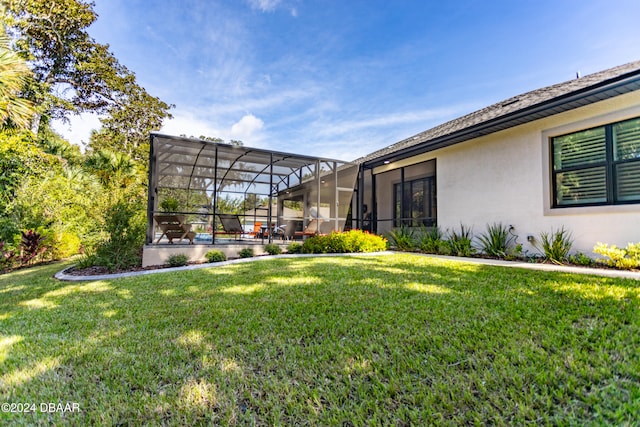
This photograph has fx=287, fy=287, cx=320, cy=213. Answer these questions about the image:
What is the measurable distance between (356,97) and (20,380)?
50.7ft

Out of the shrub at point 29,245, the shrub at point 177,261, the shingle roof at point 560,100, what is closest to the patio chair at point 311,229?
the shrub at point 177,261

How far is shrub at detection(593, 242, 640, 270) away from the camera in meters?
5.01

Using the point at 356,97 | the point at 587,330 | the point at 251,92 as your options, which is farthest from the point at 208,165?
the point at 587,330

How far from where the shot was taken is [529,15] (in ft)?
27.8

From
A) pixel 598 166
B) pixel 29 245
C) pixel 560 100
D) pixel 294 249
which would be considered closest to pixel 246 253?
pixel 294 249

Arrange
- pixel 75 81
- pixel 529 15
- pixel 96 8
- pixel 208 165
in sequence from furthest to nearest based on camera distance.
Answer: pixel 75 81 < pixel 96 8 < pixel 208 165 < pixel 529 15

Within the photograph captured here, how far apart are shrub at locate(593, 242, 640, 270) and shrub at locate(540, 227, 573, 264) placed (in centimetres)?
68

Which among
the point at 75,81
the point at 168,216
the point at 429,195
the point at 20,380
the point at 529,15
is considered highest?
the point at 75,81

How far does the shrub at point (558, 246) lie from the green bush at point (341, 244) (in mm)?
4329

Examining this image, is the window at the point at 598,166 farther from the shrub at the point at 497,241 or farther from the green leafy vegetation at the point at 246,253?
the green leafy vegetation at the point at 246,253

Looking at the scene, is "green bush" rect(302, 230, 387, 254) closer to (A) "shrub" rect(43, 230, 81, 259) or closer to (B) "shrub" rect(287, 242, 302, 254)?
(B) "shrub" rect(287, 242, 302, 254)

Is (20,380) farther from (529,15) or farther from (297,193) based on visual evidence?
(529,15)

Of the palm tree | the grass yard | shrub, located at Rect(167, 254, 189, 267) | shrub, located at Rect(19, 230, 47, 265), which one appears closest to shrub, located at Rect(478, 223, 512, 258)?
the grass yard

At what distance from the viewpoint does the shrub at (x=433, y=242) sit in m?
8.38
